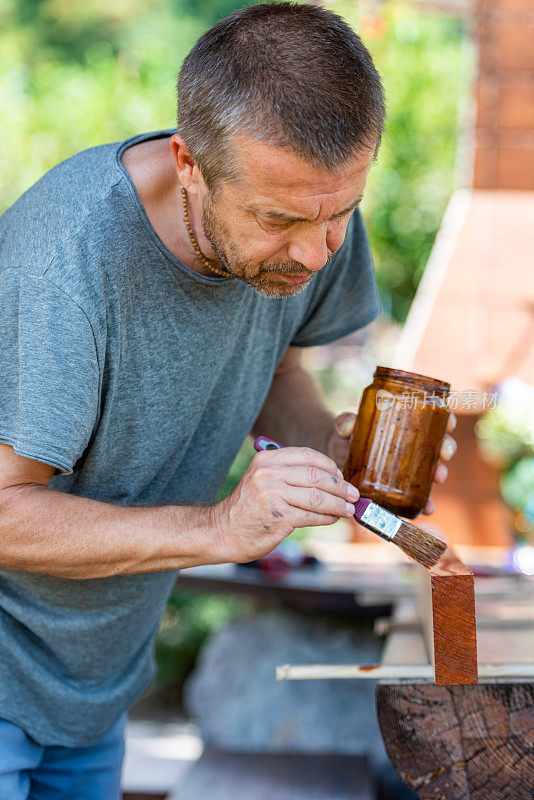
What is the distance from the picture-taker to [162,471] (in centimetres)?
180

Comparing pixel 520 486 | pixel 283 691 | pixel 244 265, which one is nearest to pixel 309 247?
pixel 244 265

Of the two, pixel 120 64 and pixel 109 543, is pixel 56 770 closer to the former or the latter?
pixel 109 543

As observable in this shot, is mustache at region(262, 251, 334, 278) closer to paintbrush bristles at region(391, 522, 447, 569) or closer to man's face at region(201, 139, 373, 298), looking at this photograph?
man's face at region(201, 139, 373, 298)

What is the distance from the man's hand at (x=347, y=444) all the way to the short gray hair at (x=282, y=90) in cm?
63

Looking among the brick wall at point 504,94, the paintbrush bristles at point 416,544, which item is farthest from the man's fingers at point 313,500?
the brick wall at point 504,94

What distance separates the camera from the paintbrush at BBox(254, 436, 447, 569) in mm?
1449

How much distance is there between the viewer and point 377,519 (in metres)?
1.45

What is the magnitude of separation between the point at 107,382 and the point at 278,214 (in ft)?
1.50

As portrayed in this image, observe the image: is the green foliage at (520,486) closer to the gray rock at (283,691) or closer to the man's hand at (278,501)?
the gray rock at (283,691)

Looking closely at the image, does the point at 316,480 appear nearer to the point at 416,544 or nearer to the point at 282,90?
the point at 416,544

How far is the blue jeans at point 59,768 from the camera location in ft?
5.53

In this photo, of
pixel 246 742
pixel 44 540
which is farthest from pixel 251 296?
pixel 246 742

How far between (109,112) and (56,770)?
658 centimetres

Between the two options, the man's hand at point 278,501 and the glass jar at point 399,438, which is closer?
the man's hand at point 278,501
